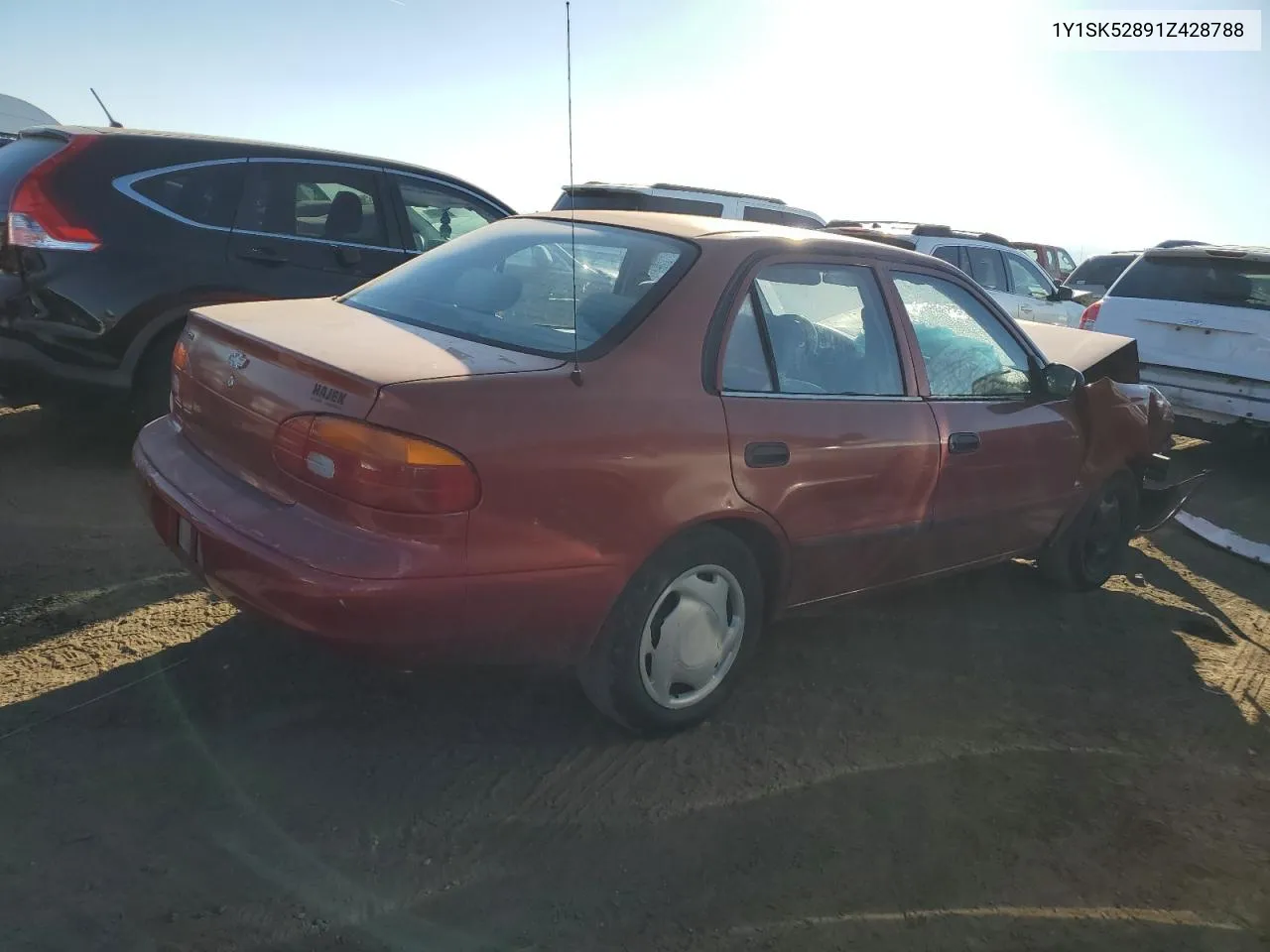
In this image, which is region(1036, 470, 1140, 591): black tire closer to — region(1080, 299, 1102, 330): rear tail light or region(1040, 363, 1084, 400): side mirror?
region(1040, 363, 1084, 400): side mirror

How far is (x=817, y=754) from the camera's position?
3205 millimetres

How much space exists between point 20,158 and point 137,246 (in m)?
0.67

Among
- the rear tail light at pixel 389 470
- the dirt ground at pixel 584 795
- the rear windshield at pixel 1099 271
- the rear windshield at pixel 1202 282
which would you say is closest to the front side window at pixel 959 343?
the dirt ground at pixel 584 795

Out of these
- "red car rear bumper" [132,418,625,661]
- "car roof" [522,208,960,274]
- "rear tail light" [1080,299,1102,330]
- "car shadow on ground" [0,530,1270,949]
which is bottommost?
"car shadow on ground" [0,530,1270,949]

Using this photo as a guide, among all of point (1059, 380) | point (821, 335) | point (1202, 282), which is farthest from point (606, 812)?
point (1202, 282)

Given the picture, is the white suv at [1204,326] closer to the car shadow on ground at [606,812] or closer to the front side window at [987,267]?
the front side window at [987,267]

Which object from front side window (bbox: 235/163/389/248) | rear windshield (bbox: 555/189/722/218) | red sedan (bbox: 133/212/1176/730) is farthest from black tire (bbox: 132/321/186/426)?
rear windshield (bbox: 555/189/722/218)

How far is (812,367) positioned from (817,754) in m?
1.28

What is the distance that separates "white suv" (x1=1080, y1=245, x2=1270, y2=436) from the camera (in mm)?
7273

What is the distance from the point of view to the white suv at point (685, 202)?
9.12 meters

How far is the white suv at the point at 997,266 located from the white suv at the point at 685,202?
1.90ft

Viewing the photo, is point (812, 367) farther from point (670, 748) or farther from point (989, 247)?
point (989, 247)

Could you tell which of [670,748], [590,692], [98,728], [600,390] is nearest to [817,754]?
[670,748]

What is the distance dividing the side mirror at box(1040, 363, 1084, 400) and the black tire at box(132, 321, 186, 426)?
4.09 metres
